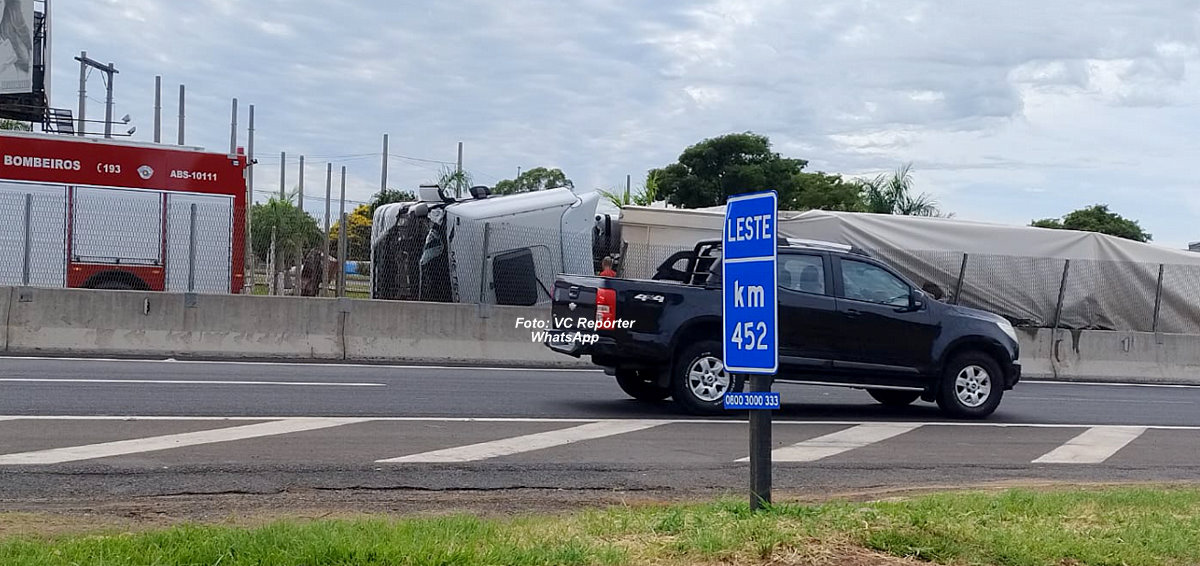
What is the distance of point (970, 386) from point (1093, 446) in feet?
5.52

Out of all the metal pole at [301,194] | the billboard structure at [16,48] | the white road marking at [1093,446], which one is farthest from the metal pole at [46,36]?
the white road marking at [1093,446]

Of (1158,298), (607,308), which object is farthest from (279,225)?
(607,308)

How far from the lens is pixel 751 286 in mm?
6094

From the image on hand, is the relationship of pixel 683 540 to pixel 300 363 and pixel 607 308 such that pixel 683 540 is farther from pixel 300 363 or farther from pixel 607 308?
pixel 300 363

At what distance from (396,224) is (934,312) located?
34.5 feet

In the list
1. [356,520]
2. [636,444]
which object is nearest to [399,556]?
[356,520]

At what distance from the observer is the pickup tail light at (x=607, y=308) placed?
1214 centimetres

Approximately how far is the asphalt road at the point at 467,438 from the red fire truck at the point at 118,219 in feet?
13.2

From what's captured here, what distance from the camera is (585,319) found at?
488 inches

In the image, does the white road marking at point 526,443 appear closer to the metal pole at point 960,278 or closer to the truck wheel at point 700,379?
the truck wheel at point 700,379

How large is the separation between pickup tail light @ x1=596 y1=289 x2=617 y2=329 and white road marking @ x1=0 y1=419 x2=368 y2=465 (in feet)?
8.55

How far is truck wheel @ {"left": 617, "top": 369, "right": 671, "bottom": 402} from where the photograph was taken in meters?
13.6

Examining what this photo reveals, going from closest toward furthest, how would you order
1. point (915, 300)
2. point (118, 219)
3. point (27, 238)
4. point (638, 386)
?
point (915, 300), point (638, 386), point (27, 238), point (118, 219)

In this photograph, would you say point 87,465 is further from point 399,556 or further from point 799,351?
point 799,351
